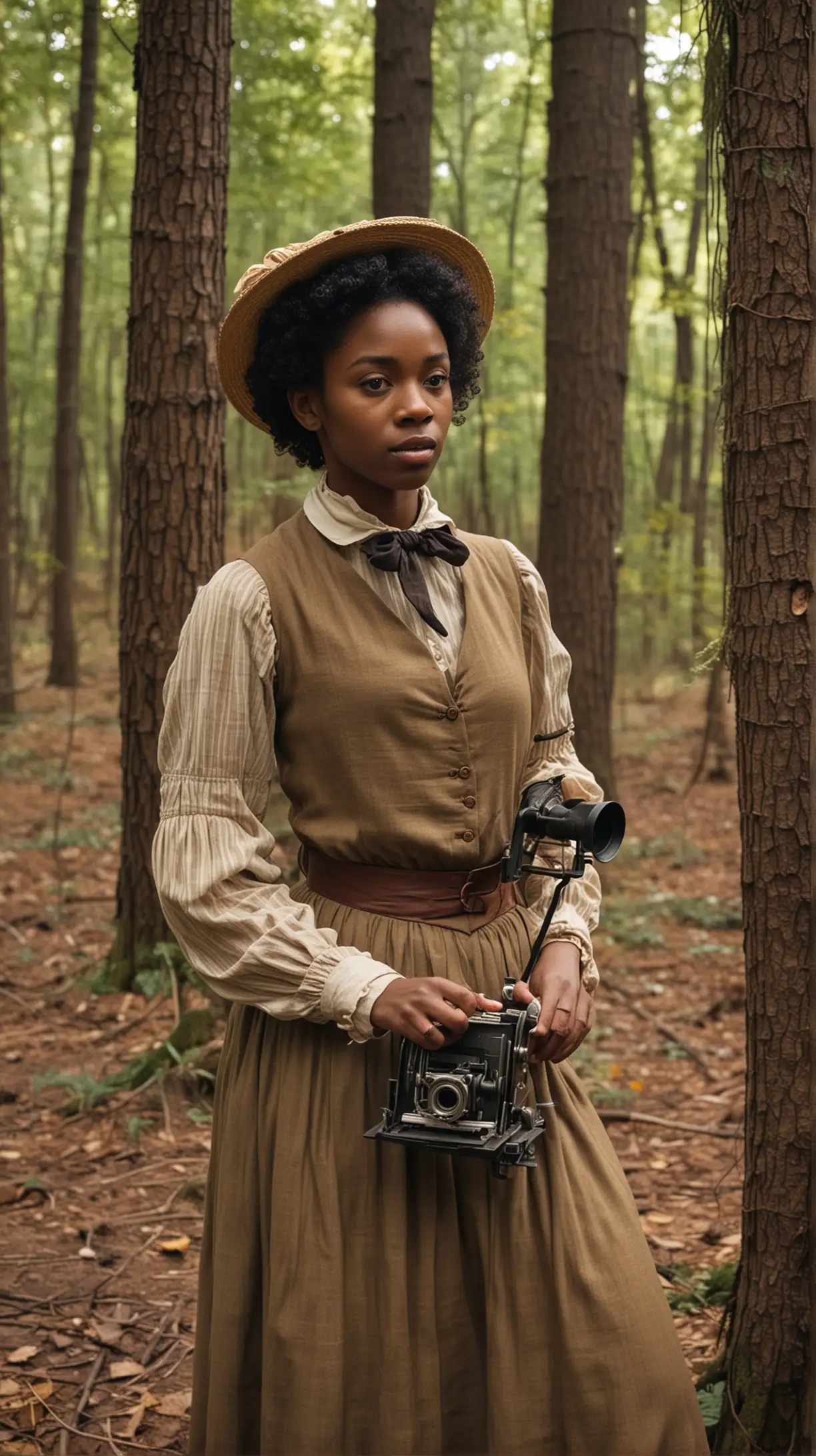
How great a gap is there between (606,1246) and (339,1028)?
1.84 ft

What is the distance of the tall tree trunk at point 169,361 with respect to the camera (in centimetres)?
516

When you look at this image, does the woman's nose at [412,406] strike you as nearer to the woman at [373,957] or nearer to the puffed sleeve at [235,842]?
the woman at [373,957]

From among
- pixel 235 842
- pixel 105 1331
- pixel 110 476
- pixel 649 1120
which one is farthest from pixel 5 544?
pixel 235 842

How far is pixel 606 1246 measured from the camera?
84.8 inches

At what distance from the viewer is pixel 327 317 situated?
2.31 metres

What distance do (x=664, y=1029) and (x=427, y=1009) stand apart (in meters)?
4.44

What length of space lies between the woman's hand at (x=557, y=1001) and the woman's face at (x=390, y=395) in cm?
86

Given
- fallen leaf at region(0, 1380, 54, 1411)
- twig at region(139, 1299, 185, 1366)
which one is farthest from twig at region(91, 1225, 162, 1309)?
fallen leaf at region(0, 1380, 54, 1411)

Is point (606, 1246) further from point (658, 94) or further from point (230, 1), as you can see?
point (658, 94)

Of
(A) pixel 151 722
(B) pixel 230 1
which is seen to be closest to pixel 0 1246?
(A) pixel 151 722

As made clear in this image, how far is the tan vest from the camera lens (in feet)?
7.20

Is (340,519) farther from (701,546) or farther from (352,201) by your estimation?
(352,201)

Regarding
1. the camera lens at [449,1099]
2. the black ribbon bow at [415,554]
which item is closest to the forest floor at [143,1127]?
the camera lens at [449,1099]

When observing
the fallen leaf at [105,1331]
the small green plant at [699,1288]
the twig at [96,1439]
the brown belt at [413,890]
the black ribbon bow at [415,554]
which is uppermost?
the black ribbon bow at [415,554]
